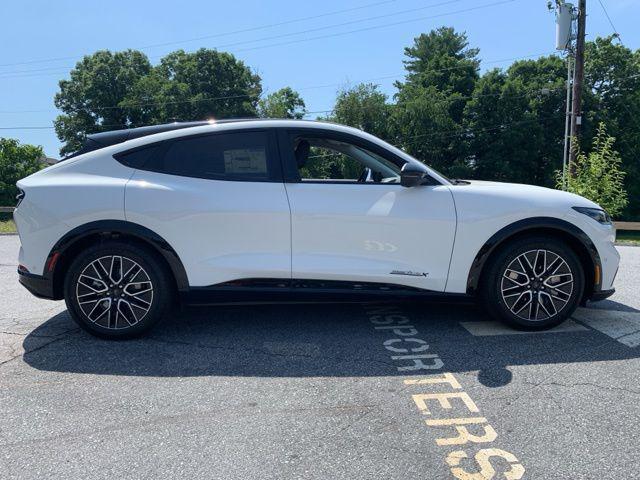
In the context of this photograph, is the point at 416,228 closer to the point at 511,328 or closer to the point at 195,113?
the point at 511,328

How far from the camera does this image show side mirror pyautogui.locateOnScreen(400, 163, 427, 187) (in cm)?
403

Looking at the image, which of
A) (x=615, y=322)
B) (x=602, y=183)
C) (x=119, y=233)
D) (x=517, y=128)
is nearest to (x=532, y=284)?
(x=615, y=322)

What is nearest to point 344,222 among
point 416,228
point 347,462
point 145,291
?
point 416,228

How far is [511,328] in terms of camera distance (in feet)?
14.3

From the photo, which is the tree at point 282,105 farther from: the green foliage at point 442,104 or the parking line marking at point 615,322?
the parking line marking at point 615,322

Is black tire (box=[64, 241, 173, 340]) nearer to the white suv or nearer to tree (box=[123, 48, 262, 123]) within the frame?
the white suv

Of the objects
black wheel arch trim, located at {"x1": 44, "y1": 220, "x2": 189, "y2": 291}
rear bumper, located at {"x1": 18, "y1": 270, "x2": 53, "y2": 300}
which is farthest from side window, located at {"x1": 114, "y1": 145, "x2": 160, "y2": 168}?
rear bumper, located at {"x1": 18, "y1": 270, "x2": 53, "y2": 300}

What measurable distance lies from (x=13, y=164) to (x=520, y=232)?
28781mm

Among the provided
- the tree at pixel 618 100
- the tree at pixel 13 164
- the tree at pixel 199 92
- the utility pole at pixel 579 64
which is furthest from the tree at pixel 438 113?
the tree at pixel 13 164

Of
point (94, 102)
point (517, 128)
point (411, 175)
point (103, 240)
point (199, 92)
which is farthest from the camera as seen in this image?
point (94, 102)

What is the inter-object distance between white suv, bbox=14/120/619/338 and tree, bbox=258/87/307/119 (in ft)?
156

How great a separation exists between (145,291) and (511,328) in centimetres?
300

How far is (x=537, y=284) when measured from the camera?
166 inches

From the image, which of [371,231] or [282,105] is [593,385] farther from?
[282,105]
